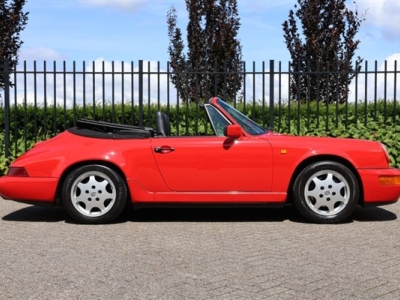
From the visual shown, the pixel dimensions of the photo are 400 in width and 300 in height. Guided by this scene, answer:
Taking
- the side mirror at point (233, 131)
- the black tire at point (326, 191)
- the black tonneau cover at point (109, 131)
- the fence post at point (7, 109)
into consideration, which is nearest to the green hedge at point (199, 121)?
the fence post at point (7, 109)

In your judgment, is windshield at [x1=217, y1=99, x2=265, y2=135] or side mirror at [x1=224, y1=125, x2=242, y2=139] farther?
windshield at [x1=217, y1=99, x2=265, y2=135]

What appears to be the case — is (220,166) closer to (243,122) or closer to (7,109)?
(243,122)

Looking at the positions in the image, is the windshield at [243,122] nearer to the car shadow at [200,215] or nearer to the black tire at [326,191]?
the black tire at [326,191]

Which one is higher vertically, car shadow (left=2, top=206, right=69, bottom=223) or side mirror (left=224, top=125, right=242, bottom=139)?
side mirror (left=224, top=125, right=242, bottom=139)

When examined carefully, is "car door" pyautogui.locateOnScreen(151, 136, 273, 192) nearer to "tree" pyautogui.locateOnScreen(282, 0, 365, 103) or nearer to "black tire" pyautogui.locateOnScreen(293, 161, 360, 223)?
"black tire" pyautogui.locateOnScreen(293, 161, 360, 223)

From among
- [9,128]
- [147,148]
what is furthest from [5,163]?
[147,148]

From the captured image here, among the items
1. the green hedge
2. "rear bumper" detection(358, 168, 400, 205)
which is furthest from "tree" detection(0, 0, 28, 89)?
"rear bumper" detection(358, 168, 400, 205)

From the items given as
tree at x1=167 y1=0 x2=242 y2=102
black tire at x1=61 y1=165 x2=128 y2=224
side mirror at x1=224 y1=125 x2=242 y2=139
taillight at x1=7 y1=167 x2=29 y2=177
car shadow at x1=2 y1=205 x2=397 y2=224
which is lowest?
car shadow at x1=2 y1=205 x2=397 y2=224

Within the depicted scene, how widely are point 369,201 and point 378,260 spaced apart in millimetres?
1833

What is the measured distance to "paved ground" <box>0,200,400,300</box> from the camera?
4.49 m

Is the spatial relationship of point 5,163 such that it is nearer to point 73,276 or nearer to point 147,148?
point 147,148

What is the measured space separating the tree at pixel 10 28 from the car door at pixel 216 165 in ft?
34.8

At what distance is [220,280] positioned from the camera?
472 centimetres

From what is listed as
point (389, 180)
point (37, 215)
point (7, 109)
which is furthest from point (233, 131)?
point (7, 109)
